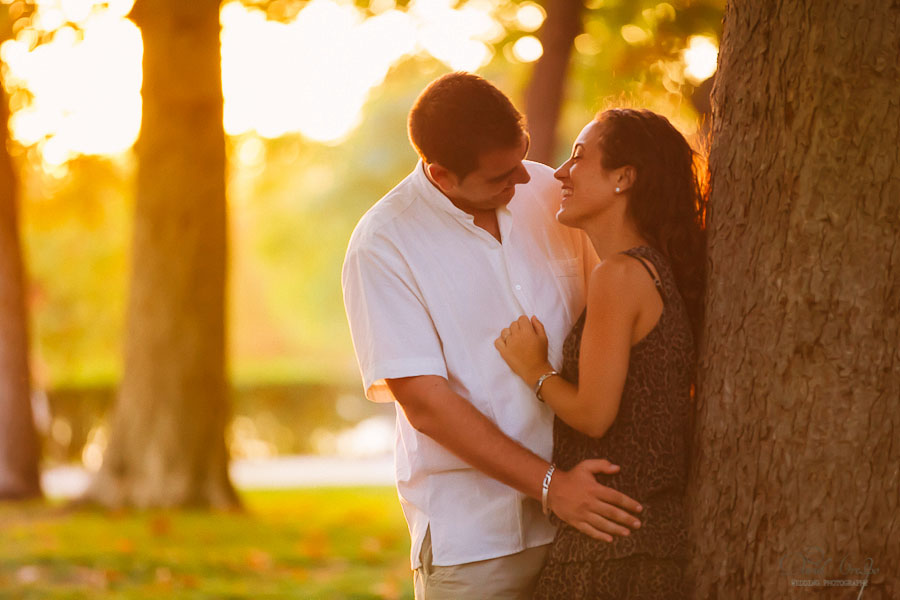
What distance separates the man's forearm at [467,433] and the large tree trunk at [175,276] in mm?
7339

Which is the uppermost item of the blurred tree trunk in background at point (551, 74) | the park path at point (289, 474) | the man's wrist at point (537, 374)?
the blurred tree trunk in background at point (551, 74)

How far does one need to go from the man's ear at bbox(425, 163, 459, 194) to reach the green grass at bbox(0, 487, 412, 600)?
4266 millimetres

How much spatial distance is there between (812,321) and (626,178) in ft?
2.22

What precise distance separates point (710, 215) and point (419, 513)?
127 cm

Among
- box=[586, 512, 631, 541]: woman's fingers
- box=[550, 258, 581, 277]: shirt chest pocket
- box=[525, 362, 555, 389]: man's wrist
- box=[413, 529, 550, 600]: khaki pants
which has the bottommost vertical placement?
box=[413, 529, 550, 600]: khaki pants

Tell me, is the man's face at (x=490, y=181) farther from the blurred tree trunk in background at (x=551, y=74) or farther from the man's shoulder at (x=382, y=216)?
the blurred tree trunk in background at (x=551, y=74)

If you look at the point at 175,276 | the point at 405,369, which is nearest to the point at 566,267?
the point at 405,369

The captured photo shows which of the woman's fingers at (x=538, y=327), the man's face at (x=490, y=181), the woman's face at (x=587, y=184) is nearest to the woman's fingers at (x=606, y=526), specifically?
the woman's fingers at (x=538, y=327)

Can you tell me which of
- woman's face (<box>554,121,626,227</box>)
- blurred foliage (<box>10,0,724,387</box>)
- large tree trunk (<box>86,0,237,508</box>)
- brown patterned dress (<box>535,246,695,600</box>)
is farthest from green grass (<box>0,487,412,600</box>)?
woman's face (<box>554,121,626,227</box>)

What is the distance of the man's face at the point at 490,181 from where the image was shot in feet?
10.8

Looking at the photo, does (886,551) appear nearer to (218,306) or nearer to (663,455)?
(663,455)

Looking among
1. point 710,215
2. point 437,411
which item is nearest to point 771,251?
point 710,215

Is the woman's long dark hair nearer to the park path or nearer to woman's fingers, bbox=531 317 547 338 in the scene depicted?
woman's fingers, bbox=531 317 547 338

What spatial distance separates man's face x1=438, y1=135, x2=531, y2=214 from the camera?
10.8ft
